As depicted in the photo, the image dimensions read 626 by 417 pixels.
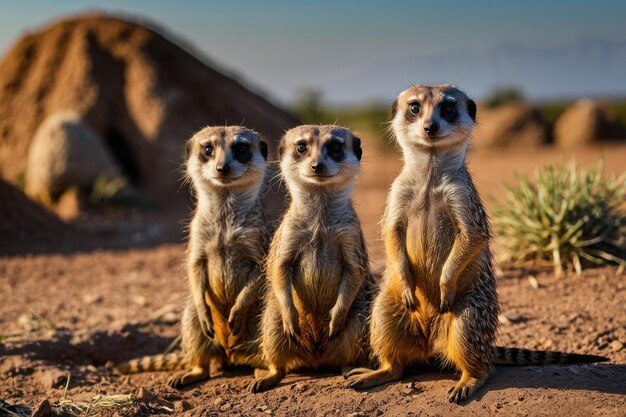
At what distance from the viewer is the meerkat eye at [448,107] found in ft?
13.9

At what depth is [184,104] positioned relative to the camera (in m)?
13.8

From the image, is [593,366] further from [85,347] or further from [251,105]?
[251,105]

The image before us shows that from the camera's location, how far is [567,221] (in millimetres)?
7348

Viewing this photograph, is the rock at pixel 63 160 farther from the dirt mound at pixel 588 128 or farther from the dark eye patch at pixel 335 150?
the dirt mound at pixel 588 128

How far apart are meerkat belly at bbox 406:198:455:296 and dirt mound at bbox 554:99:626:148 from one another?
73.2 ft

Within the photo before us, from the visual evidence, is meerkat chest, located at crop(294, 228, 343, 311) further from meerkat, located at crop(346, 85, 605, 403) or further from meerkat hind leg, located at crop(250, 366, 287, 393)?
meerkat hind leg, located at crop(250, 366, 287, 393)

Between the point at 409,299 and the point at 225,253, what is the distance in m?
1.36

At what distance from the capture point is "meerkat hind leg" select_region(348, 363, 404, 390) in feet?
14.2

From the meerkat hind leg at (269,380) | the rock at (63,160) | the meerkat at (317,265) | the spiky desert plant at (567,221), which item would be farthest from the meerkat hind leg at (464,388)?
the rock at (63,160)

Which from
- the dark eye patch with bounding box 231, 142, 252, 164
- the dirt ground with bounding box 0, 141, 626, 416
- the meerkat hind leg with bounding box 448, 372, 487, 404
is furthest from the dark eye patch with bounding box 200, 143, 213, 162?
the meerkat hind leg with bounding box 448, 372, 487, 404

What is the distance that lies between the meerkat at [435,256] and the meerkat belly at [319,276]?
1.12 ft

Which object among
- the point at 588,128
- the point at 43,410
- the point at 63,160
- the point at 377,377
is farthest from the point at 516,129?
the point at 43,410

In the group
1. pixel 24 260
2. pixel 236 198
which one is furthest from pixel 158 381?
pixel 24 260

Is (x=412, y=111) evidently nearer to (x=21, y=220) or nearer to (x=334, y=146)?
(x=334, y=146)
